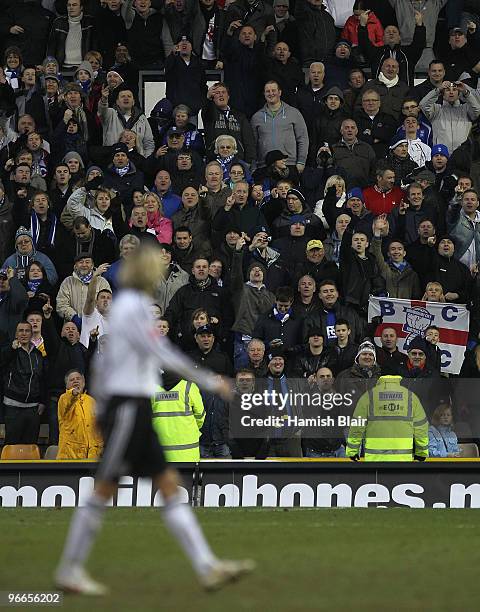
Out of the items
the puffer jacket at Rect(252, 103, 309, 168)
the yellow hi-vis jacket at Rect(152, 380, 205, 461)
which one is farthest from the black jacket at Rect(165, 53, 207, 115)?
the yellow hi-vis jacket at Rect(152, 380, 205, 461)

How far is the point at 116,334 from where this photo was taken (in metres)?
8.02

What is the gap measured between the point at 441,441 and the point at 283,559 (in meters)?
6.00

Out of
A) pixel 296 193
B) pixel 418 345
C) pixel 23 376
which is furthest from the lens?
pixel 296 193

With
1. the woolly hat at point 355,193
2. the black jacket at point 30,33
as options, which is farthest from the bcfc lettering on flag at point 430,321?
the black jacket at point 30,33

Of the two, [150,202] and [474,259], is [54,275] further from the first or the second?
[474,259]

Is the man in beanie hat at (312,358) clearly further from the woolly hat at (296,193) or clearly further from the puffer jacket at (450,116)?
the puffer jacket at (450,116)

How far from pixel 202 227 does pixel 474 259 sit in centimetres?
341

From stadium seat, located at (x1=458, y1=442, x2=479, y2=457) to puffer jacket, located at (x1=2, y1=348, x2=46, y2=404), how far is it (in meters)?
4.74

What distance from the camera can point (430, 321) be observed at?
667 inches

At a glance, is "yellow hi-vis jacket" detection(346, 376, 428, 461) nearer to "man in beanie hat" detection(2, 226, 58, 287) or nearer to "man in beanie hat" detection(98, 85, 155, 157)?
"man in beanie hat" detection(2, 226, 58, 287)

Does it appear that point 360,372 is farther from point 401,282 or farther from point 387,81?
point 387,81

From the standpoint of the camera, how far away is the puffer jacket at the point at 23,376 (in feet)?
53.3

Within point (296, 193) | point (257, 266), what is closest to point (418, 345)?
point (257, 266)

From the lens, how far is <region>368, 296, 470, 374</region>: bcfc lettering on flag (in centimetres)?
1684
